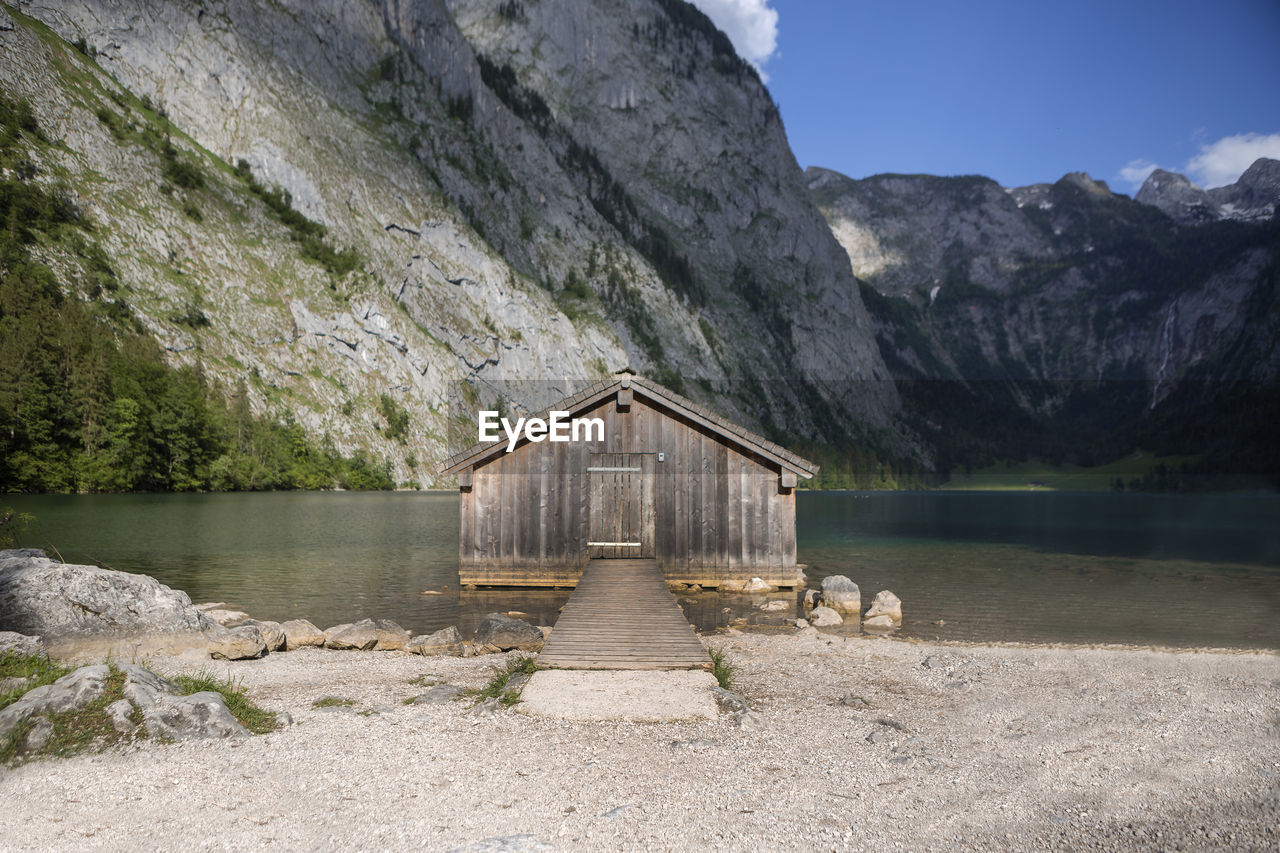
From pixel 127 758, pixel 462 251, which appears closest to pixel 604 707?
pixel 127 758

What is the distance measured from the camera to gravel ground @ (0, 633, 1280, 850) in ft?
20.8

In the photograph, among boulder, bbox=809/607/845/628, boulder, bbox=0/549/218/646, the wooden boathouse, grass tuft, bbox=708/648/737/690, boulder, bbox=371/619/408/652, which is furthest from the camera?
the wooden boathouse

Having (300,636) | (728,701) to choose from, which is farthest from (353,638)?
(728,701)

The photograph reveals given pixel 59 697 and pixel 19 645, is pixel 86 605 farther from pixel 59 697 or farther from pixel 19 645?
pixel 59 697

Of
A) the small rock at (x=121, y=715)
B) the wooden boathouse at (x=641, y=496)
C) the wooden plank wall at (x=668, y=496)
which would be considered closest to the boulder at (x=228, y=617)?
the wooden boathouse at (x=641, y=496)

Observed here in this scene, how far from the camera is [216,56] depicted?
4742 inches

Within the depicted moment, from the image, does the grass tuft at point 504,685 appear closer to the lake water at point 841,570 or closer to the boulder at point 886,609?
the lake water at point 841,570

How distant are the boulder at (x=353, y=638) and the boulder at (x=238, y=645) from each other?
161 cm

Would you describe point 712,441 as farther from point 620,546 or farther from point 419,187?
point 419,187

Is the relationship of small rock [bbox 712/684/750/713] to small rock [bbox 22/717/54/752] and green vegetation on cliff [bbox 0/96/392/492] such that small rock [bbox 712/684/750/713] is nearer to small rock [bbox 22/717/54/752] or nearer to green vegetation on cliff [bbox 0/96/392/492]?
small rock [bbox 22/717/54/752]

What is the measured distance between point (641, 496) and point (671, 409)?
2639 millimetres

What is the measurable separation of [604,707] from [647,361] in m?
143

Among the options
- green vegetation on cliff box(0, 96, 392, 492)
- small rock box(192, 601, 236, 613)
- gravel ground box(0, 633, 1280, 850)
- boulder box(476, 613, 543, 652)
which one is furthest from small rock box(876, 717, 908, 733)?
green vegetation on cliff box(0, 96, 392, 492)

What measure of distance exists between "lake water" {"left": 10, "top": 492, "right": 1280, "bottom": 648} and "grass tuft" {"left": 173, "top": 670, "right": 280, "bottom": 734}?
8.34 meters
